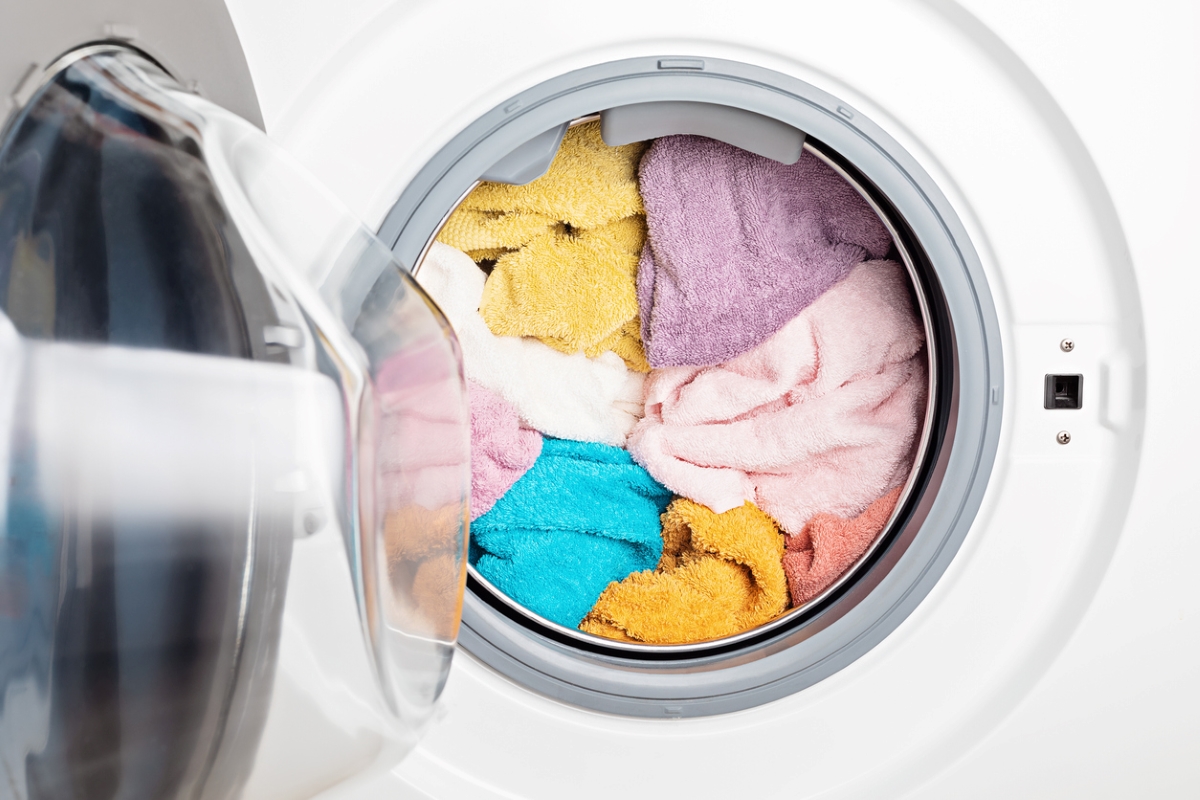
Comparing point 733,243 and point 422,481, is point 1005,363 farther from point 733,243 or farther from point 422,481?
point 422,481

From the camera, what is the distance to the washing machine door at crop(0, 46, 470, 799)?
344mm

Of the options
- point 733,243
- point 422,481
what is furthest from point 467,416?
point 733,243

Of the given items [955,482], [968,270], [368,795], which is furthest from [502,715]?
[968,270]

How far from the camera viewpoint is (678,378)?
802mm

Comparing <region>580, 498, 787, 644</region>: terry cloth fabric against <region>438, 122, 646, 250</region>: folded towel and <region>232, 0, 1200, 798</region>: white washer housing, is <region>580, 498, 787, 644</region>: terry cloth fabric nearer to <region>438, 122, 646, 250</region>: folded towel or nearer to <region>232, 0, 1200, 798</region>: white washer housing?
<region>232, 0, 1200, 798</region>: white washer housing

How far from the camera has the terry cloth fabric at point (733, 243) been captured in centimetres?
69

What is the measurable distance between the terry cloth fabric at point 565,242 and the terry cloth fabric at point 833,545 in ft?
0.92

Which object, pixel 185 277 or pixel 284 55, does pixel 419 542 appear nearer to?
pixel 185 277

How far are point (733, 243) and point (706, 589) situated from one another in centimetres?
33

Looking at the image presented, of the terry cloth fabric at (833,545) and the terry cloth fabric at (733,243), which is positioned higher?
the terry cloth fabric at (733,243)

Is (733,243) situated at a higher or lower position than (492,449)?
higher

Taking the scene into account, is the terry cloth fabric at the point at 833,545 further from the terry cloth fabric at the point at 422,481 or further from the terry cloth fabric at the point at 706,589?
the terry cloth fabric at the point at 422,481

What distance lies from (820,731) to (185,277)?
609 millimetres

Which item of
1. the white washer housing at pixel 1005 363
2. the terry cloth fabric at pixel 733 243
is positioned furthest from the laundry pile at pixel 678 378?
the white washer housing at pixel 1005 363
